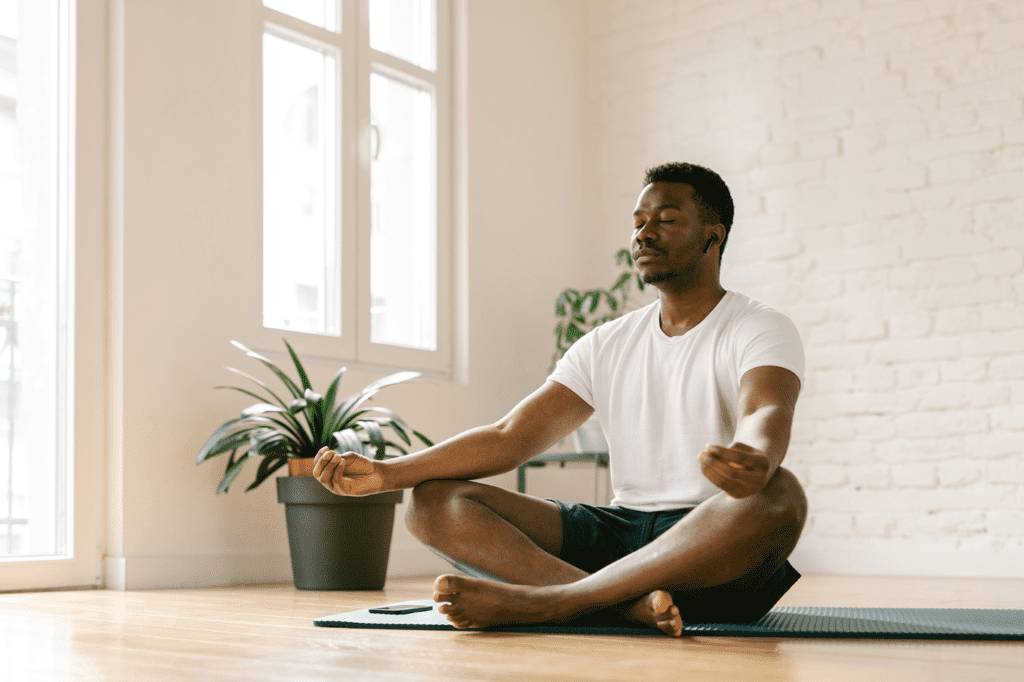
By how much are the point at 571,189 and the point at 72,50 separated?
2.47 m

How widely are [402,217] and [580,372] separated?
2.37m

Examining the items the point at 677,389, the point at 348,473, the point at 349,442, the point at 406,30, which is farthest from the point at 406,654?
the point at 406,30

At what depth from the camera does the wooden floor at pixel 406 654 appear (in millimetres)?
1463

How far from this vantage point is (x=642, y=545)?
213 cm

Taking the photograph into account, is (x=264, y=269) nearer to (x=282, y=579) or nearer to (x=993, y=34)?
(x=282, y=579)

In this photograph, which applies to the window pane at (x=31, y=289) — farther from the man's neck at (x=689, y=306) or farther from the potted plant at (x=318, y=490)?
the man's neck at (x=689, y=306)

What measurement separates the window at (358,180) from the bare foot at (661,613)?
2281 millimetres

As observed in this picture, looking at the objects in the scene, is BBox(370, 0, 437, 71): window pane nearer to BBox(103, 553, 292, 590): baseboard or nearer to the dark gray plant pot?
the dark gray plant pot

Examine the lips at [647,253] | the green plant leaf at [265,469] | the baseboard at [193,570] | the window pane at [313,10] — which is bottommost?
the baseboard at [193,570]

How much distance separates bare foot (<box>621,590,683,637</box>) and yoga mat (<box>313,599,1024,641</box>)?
0.03 m

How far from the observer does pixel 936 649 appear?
1731 millimetres

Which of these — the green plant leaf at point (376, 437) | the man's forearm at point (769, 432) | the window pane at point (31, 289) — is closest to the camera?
the man's forearm at point (769, 432)

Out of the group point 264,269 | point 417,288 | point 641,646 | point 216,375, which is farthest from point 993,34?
point 641,646

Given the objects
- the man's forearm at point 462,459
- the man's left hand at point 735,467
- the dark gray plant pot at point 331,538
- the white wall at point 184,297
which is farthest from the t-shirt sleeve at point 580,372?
the white wall at point 184,297
